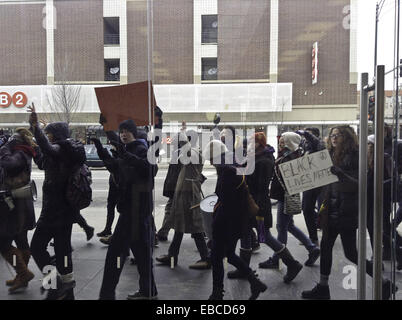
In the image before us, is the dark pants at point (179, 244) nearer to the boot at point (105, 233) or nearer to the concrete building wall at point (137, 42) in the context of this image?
the boot at point (105, 233)

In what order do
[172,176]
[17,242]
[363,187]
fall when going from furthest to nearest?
[172,176], [17,242], [363,187]

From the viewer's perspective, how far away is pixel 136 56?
350cm

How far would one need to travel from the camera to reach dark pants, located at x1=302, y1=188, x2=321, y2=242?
348 cm

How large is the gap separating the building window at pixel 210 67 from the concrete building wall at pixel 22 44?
149cm

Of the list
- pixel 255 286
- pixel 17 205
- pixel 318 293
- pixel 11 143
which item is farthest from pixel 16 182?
pixel 318 293

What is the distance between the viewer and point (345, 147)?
127 inches

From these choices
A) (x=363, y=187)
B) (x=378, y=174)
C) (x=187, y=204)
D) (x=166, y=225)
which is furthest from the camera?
(x=166, y=225)

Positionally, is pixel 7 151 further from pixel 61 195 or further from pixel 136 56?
pixel 136 56

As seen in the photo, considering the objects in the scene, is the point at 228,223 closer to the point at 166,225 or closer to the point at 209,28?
the point at 166,225

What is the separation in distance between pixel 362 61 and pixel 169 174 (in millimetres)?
2089

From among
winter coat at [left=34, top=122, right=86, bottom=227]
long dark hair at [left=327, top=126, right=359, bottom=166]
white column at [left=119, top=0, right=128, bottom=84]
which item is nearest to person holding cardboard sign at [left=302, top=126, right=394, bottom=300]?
long dark hair at [left=327, top=126, right=359, bottom=166]

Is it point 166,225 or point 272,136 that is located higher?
point 272,136

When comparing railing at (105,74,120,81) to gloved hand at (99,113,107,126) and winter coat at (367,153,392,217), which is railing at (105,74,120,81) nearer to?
gloved hand at (99,113,107,126)

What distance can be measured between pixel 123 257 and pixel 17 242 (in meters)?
1.18
